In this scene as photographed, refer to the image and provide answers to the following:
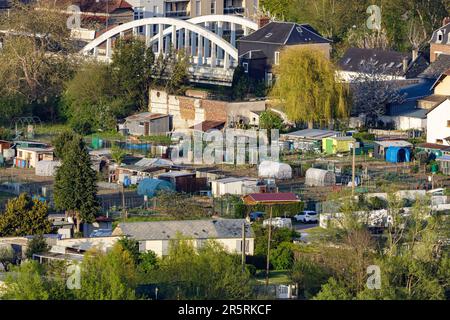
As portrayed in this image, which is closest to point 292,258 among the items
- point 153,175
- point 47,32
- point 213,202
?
point 213,202

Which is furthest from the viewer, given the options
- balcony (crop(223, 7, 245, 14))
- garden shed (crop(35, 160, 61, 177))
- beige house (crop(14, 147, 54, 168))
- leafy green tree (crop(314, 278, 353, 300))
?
balcony (crop(223, 7, 245, 14))

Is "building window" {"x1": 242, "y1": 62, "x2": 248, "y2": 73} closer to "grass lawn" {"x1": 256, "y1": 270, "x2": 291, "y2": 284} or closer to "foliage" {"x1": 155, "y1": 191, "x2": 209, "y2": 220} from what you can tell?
"foliage" {"x1": 155, "y1": 191, "x2": 209, "y2": 220}

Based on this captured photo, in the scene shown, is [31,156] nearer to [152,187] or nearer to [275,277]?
[152,187]

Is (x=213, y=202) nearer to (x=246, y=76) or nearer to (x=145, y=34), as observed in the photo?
(x=246, y=76)

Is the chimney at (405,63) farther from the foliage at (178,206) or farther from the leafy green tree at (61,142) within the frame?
the foliage at (178,206)

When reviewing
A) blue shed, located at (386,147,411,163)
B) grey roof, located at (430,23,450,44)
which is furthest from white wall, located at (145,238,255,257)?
grey roof, located at (430,23,450,44)

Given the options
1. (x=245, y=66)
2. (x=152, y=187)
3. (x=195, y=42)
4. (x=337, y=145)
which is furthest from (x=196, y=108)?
(x=195, y=42)
